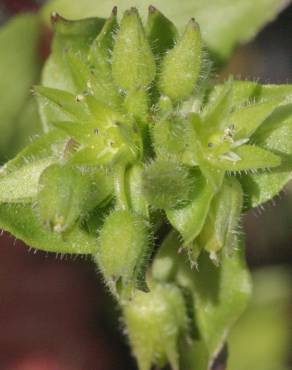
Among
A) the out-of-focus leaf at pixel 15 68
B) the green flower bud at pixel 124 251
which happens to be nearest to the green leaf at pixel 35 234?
the green flower bud at pixel 124 251

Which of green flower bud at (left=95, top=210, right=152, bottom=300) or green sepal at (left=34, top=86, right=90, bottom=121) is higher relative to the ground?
green sepal at (left=34, top=86, right=90, bottom=121)

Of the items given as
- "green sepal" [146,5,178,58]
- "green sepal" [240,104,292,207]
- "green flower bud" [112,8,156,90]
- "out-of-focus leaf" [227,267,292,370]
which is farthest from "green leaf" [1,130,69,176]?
"out-of-focus leaf" [227,267,292,370]

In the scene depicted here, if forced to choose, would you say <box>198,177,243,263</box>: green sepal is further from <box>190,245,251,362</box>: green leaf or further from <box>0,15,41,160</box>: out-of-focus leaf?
<box>0,15,41,160</box>: out-of-focus leaf

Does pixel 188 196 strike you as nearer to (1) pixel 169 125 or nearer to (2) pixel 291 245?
(1) pixel 169 125

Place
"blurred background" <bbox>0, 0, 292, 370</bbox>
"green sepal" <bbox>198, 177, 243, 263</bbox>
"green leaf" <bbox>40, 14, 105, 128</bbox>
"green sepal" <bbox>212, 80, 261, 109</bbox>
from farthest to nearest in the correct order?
1. "blurred background" <bbox>0, 0, 292, 370</bbox>
2. "green leaf" <bbox>40, 14, 105, 128</bbox>
3. "green sepal" <bbox>212, 80, 261, 109</bbox>
4. "green sepal" <bbox>198, 177, 243, 263</bbox>

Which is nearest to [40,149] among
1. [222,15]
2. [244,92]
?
[244,92]

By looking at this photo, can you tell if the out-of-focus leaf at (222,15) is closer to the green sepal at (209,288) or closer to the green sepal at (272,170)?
the green sepal at (272,170)

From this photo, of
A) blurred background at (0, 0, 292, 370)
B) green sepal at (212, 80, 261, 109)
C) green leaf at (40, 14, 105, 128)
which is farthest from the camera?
blurred background at (0, 0, 292, 370)

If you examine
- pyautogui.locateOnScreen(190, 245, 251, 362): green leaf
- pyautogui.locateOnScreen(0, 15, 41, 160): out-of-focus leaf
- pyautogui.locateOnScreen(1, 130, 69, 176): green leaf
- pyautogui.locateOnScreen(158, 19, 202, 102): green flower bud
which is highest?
pyautogui.locateOnScreen(158, 19, 202, 102): green flower bud
